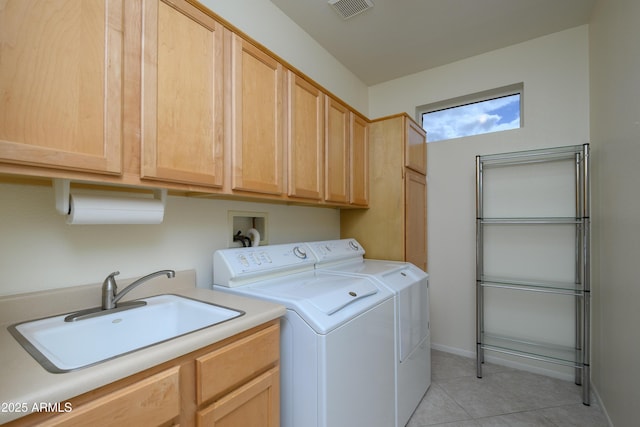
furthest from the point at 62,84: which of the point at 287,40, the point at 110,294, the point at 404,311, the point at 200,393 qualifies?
the point at 404,311

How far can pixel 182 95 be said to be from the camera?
1.15 meters

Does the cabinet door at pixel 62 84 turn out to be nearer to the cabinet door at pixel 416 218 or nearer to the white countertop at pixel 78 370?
the white countertop at pixel 78 370

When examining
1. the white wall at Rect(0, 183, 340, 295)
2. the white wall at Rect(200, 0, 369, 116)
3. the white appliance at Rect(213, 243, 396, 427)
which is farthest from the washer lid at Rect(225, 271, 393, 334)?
the white wall at Rect(200, 0, 369, 116)

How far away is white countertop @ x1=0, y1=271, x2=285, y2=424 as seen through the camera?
0.57 meters

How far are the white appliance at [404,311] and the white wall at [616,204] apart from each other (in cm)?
100

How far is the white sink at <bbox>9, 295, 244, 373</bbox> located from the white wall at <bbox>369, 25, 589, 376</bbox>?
7.46 feet

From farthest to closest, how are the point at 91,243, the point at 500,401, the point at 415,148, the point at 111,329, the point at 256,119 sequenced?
the point at 415,148
the point at 500,401
the point at 256,119
the point at 91,243
the point at 111,329

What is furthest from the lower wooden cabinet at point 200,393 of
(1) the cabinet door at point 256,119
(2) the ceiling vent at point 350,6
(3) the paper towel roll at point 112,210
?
(2) the ceiling vent at point 350,6

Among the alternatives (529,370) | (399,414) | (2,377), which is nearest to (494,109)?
(529,370)

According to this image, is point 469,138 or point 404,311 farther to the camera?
point 469,138

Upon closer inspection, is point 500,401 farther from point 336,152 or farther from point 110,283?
point 110,283

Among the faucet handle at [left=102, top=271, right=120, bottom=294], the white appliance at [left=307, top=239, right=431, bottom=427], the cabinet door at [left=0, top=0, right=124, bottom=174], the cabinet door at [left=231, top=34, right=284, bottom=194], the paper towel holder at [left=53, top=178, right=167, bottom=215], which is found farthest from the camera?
the white appliance at [left=307, top=239, right=431, bottom=427]

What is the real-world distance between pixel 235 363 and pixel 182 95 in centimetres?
101

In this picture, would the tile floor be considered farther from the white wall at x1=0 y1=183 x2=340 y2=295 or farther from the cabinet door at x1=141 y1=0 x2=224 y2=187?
the cabinet door at x1=141 y1=0 x2=224 y2=187
